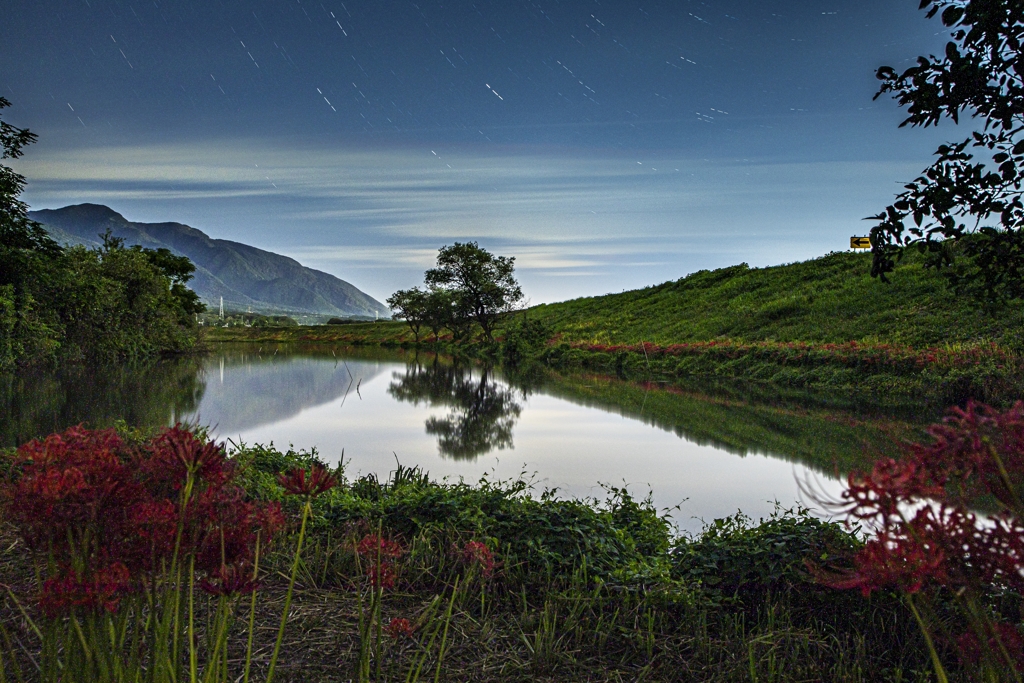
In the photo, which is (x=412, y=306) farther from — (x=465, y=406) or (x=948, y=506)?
(x=948, y=506)

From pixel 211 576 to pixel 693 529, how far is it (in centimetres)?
623

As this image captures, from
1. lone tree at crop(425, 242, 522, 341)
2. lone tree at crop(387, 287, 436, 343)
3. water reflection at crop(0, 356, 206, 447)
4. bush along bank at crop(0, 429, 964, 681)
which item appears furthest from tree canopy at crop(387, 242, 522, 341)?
bush along bank at crop(0, 429, 964, 681)

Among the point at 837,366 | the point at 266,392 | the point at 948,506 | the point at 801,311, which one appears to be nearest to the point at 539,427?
the point at 266,392

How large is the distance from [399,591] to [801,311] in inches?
1422

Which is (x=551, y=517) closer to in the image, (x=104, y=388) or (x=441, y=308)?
(x=104, y=388)

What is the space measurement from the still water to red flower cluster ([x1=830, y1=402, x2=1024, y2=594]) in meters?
3.27

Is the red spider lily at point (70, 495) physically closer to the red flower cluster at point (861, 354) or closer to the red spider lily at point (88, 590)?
the red spider lily at point (88, 590)

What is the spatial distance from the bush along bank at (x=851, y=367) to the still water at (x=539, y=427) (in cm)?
→ 266

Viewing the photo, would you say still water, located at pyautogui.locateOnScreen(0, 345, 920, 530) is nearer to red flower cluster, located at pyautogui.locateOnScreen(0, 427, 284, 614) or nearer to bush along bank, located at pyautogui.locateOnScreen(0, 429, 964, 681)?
bush along bank, located at pyautogui.locateOnScreen(0, 429, 964, 681)

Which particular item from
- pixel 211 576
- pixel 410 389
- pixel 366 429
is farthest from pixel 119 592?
pixel 410 389

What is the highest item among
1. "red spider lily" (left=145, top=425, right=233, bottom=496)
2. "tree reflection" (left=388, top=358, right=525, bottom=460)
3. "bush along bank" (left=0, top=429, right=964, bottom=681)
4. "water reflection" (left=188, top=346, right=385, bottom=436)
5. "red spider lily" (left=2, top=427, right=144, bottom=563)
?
"red spider lily" (left=145, top=425, right=233, bottom=496)

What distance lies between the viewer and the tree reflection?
530 inches

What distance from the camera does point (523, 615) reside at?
434 centimetres

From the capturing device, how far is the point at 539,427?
50.9ft
